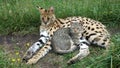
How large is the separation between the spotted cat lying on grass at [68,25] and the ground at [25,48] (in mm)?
127

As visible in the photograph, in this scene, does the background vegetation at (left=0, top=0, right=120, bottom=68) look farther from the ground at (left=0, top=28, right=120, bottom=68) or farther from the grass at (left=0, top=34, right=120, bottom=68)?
the grass at (left=0, top=34, right=120, bottom=68)

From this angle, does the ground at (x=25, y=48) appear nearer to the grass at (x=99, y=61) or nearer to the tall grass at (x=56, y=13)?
the grass at (x=99, y=61)

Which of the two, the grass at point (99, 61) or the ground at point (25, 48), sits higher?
the grass at point (99, 61)

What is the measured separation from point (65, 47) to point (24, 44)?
942 mm

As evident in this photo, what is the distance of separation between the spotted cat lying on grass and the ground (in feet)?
0.42

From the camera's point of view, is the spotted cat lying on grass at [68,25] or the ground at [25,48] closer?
the ground at [25,48]

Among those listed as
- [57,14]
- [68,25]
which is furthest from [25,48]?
[57,14]

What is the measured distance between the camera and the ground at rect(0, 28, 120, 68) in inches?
262

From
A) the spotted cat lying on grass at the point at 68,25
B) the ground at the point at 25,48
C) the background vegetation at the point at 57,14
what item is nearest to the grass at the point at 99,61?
the ground at the point at 25,48

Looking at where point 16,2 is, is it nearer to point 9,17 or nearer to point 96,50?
point 9,17

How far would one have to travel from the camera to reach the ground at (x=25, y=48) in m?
6.67

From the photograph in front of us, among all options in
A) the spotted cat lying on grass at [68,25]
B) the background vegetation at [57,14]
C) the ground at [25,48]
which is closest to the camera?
the ground at [25,48]

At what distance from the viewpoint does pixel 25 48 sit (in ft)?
24.1

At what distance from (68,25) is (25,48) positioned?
A: 3.00 feet
